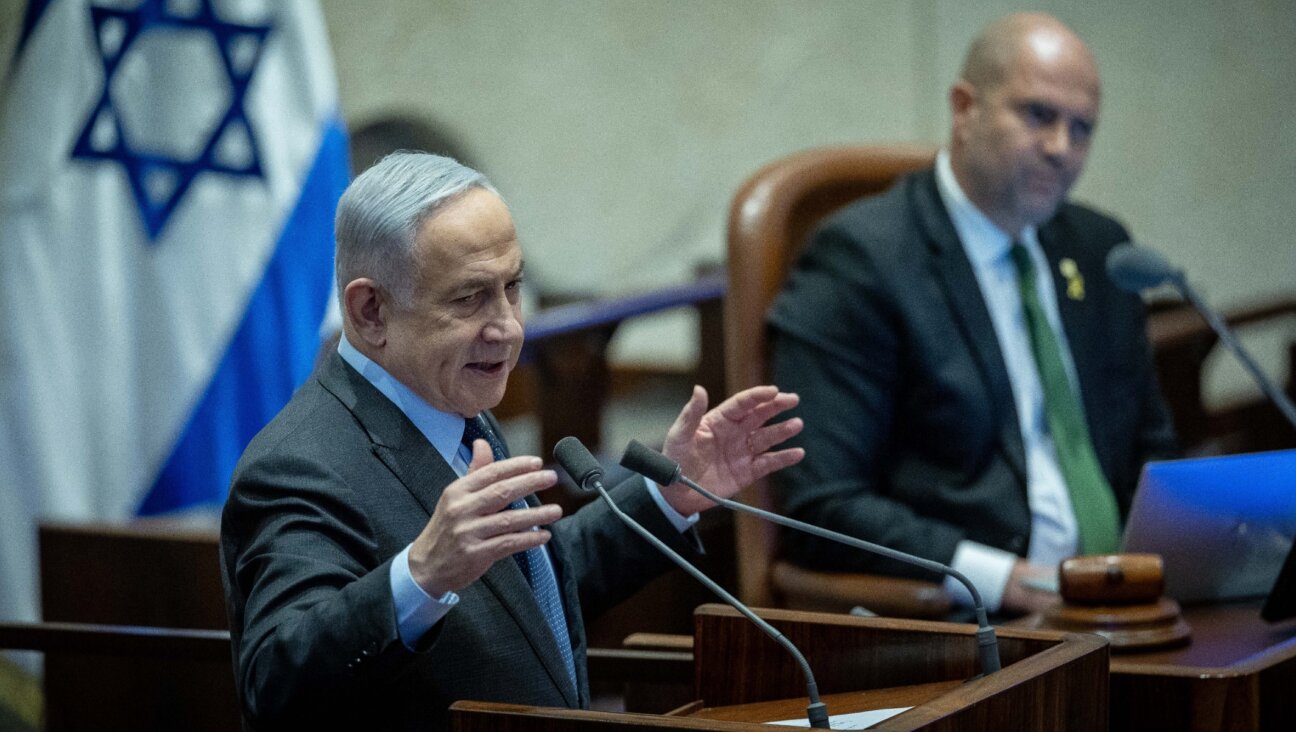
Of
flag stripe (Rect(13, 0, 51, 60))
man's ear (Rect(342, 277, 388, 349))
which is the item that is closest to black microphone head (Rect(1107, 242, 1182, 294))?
man's ear (Rect(342, 277, 388, 349))

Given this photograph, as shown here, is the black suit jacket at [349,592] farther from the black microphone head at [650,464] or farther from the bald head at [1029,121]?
the bald head at [1029,121]

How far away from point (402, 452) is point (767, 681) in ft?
1.48

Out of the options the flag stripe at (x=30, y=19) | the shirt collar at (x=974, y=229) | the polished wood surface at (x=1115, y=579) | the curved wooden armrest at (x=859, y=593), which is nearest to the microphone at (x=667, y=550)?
the polished wood surface at (x=1115, y=579)

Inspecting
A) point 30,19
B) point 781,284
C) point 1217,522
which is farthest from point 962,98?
point 30,19

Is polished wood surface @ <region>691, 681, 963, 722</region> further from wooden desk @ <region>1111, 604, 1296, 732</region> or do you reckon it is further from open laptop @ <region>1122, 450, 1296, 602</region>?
open laptop @ <region>1122, 450, 1296, 602</region>

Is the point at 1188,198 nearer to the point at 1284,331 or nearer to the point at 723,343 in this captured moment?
the point at 1284,331

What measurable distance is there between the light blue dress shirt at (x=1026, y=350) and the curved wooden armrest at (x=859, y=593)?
0.31 metres

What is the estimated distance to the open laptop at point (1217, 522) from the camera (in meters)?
2.12

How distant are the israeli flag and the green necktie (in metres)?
1.37

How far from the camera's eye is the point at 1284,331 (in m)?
5.15

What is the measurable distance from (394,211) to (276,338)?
1671 mm

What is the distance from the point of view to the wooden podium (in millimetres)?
1450

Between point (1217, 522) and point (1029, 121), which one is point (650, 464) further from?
point (1029, 121)

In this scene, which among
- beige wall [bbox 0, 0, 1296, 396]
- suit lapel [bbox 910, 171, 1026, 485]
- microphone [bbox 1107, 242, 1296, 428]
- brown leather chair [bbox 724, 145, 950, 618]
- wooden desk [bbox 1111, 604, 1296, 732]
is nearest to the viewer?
wooden desk [bbox 1111, 604, 1296, 732]
